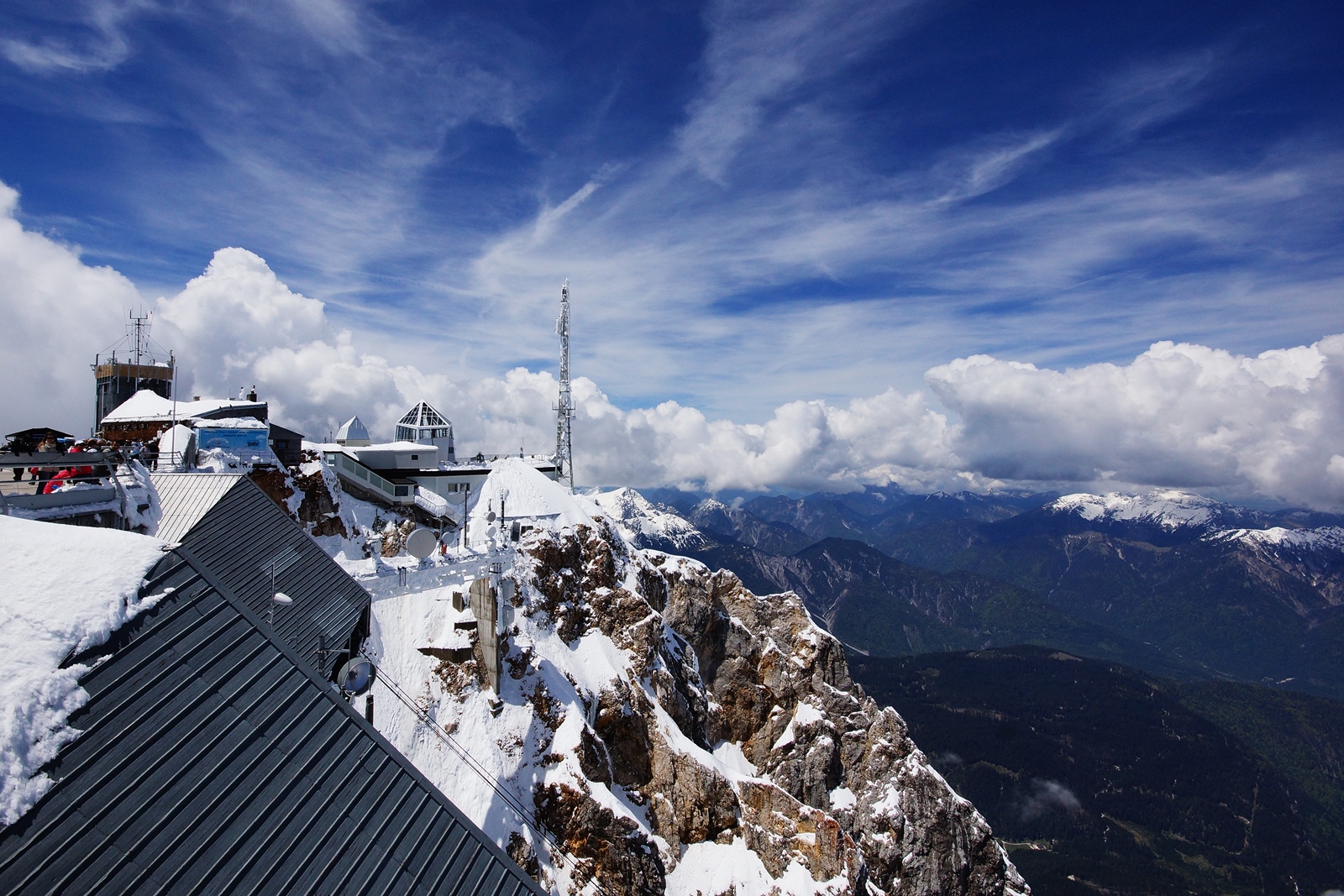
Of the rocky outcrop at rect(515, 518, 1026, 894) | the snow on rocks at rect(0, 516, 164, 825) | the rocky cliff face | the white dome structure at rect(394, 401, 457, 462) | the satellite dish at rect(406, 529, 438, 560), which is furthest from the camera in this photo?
the white dome structure at rect(394, 401, 457, 462)

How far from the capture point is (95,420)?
6469 cm

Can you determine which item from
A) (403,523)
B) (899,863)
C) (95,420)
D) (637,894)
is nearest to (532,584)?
(403,523)

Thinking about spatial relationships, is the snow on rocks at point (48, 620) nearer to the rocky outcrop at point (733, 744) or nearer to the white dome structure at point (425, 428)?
the rocky outcrop at point (733, 744)

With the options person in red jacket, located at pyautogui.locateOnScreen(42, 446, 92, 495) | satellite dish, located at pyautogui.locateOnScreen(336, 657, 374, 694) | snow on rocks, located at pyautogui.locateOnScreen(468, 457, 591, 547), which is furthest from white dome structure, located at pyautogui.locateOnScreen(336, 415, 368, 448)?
satellite dish, located at pyautogui.locateOnScreen(336, 657, 374, 694)

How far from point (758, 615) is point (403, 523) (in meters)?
41.2

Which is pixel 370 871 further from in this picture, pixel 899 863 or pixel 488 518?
pixel 899 863

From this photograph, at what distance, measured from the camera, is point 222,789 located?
952 centimetres

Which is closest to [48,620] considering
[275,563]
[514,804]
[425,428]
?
[275,563]

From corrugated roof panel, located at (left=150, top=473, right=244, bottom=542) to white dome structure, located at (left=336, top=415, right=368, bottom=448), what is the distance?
41625mm

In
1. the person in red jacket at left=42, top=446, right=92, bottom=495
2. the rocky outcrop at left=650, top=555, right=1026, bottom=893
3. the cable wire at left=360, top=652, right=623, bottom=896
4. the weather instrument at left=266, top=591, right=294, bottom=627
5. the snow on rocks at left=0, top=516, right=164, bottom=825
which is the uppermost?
the person in red jacket at left=42, top=446, right=92, bottom=495

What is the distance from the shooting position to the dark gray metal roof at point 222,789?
8188 mm

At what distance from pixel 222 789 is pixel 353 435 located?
210ft

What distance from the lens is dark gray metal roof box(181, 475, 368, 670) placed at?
21219 mm

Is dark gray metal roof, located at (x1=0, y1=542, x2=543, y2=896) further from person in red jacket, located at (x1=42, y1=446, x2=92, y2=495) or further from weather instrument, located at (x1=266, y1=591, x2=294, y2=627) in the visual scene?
person in red jacket, located at (x1=42, y1=446, x2=92, y2=495)
